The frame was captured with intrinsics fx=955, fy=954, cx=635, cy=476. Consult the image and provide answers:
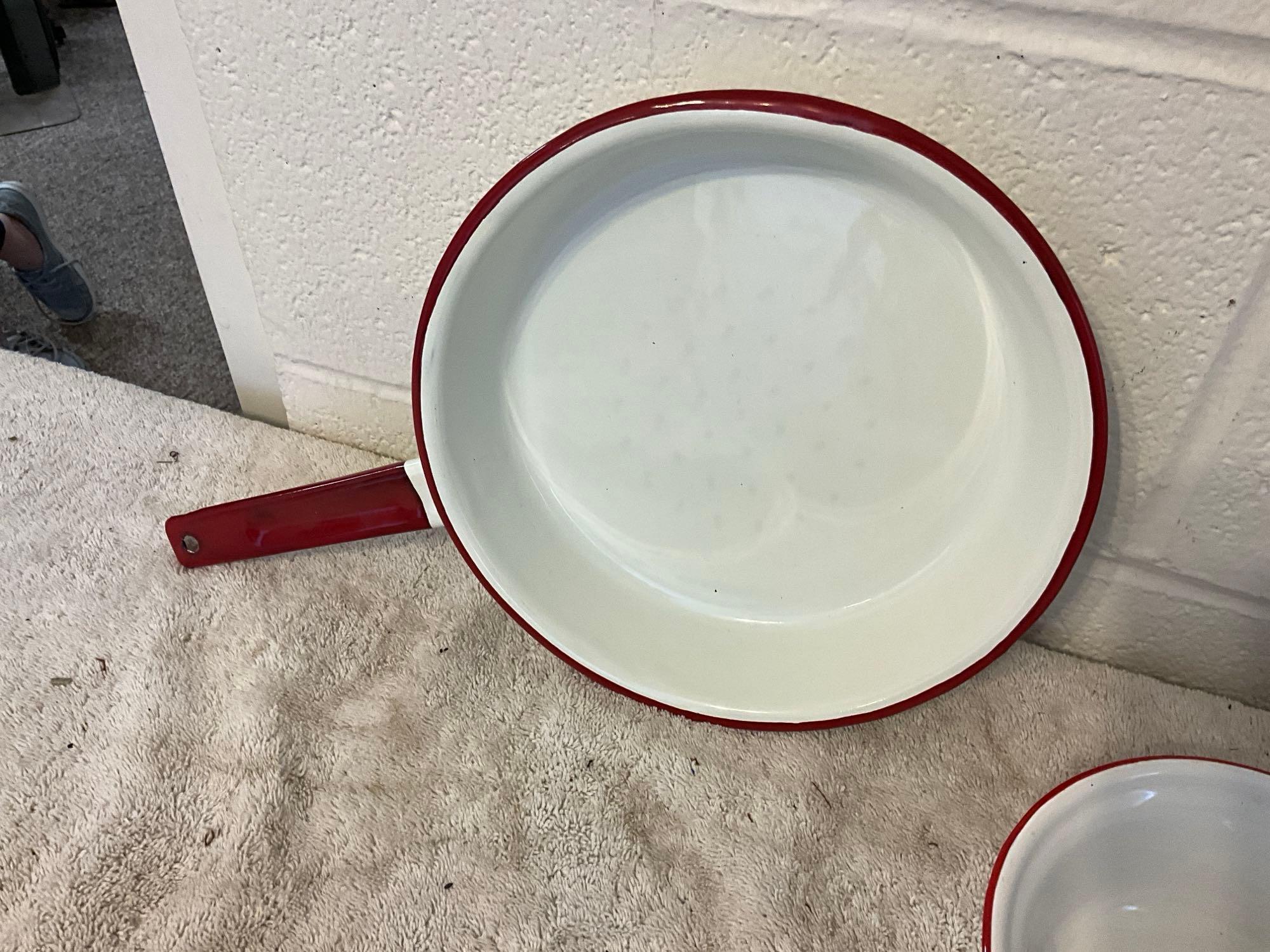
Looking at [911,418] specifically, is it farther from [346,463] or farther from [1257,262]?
[346,463]

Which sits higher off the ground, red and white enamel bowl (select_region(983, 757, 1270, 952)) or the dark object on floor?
the dark object on floor

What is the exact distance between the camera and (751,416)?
56 centimetres

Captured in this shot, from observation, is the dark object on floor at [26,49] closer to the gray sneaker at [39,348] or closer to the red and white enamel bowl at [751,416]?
the gray sneaker at [39,348]

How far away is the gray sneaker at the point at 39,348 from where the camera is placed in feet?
3.26

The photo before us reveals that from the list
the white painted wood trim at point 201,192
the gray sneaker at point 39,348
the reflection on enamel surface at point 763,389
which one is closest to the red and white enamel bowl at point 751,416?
the reflection on enamel surface at point 763,389

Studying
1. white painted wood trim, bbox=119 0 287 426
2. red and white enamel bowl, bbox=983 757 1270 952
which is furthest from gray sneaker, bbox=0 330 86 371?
red and white enamel bowl, bbox=983 757 1270 952

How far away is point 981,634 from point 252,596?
19.0 inches

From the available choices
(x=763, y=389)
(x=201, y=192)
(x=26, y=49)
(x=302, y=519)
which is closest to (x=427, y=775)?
(x=302, y=519)

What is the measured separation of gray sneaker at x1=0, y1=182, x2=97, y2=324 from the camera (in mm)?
1025

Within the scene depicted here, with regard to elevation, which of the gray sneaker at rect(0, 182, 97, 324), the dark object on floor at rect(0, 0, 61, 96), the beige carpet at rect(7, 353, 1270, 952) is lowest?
the beige carpet at rect(7, 353, 1270, 952)

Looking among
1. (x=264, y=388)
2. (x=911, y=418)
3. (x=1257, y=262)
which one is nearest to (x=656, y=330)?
(x=911, y=418)

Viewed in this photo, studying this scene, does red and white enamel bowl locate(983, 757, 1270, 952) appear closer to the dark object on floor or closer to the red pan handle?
the red pan handle

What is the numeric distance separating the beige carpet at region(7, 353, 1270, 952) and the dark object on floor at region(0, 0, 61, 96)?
1.04 meters

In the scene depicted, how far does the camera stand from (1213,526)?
0.55 m
